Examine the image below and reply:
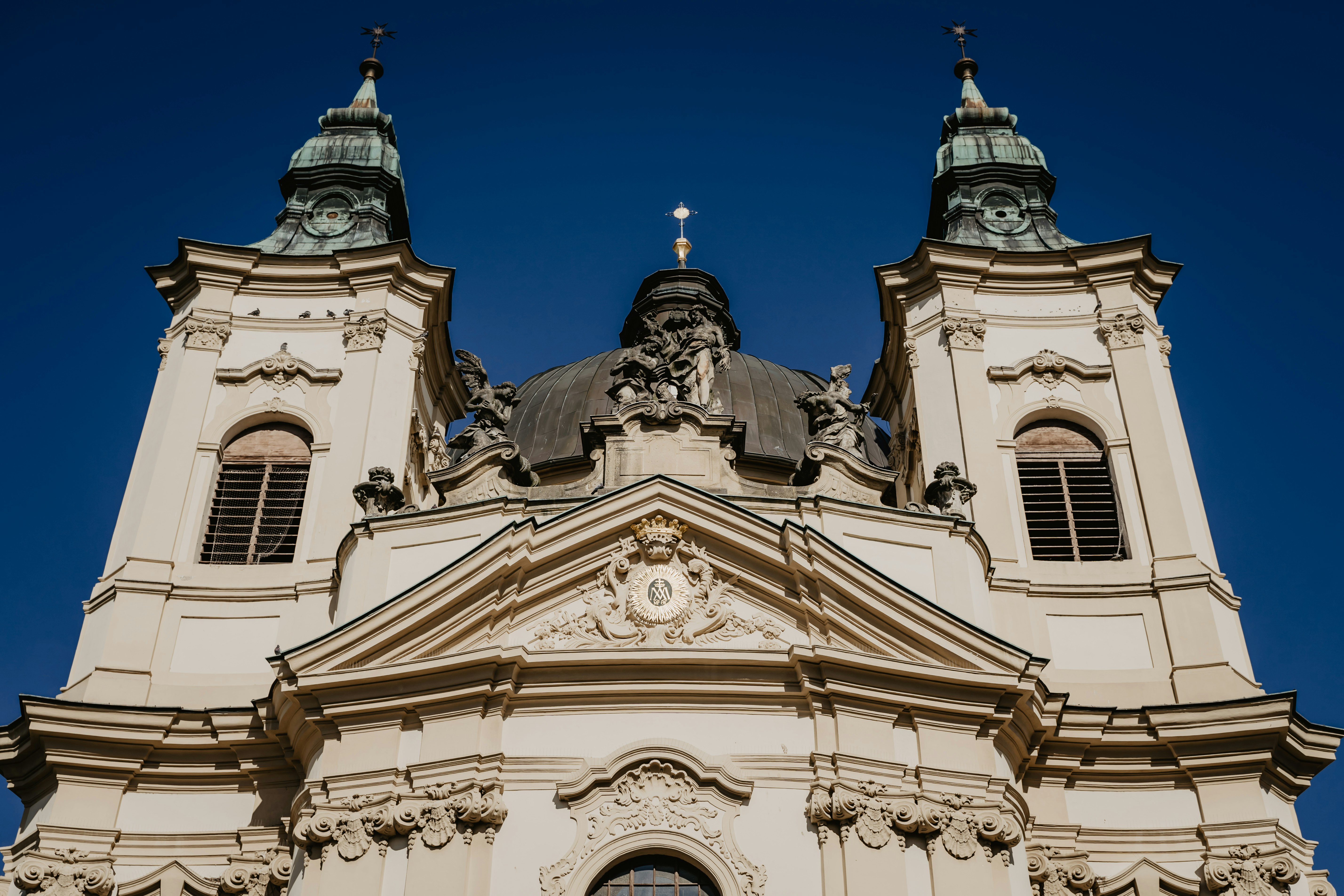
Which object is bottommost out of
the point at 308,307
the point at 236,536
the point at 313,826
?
the point at 313,826

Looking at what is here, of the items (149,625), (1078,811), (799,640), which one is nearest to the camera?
(799,640)

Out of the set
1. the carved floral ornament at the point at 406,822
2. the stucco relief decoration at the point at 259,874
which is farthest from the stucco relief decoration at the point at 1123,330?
the stucco relief decoration at the point at 259,874

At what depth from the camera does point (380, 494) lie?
729 inches

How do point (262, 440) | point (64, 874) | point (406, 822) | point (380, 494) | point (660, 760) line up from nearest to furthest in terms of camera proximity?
point (406, 822), point (660, 760), point (64, 874), point (380, 494), point (262, 440)

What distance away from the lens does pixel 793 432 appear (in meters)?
26.5

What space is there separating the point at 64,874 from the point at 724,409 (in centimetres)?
1274

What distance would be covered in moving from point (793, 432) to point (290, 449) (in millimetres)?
8739

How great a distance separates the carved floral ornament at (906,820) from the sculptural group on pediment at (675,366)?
540cm

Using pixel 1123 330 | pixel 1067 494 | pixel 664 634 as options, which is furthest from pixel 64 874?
pixel 1123 330

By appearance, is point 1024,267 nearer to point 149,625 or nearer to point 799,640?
point 799,640

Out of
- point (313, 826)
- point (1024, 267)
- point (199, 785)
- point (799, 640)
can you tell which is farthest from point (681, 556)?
point (1024, 267)

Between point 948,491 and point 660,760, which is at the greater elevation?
point 948,491

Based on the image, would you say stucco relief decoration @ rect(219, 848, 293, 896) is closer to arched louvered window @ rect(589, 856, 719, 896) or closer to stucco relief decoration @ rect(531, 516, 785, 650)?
stucco relief decoration @ rect(531, 516, 785, 650)

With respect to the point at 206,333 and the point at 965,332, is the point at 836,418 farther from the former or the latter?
the point at 206,333
